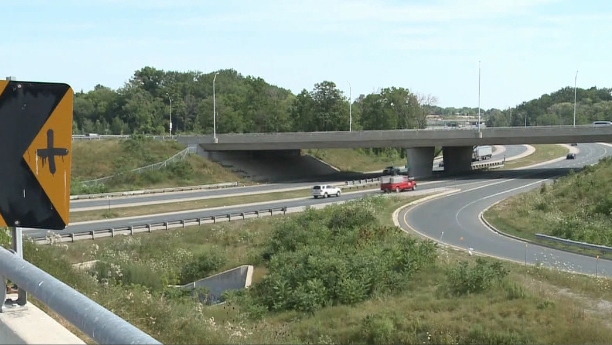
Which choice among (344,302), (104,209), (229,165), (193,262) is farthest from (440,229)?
(229,165)

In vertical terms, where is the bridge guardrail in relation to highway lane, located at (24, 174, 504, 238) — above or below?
above

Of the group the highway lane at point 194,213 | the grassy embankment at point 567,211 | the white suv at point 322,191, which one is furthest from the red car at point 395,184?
the grassy embankment at point 567,211

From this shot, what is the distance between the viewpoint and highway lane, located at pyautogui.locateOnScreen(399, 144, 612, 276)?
29.8 m

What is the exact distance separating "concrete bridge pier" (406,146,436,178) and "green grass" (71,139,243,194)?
1859cm

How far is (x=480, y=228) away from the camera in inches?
1601

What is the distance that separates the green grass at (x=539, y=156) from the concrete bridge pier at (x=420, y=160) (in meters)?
20.6

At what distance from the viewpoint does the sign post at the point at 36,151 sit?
5297 mm

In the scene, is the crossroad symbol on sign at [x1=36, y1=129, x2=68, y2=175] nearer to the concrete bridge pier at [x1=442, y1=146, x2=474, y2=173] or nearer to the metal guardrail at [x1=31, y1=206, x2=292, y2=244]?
the metal guardrail at [x1=31, y1=206, x2=292, y2=244]

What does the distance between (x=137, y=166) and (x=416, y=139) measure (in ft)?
94.5

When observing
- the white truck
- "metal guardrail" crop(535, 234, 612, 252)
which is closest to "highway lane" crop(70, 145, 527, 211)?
"metal guardrail" crop(535, 234, 612, 252)

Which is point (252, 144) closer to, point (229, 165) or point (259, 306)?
point (229, 165)

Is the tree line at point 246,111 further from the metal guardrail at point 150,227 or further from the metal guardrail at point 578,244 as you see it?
the metal guardrail at point 578,244

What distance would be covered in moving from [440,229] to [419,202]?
44.3 ft

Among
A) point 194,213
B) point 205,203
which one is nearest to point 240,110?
point 205,203
